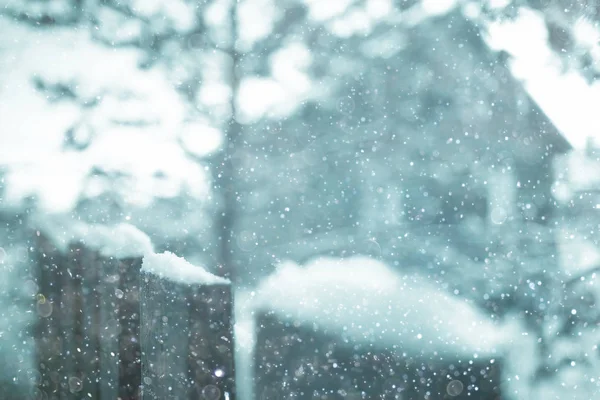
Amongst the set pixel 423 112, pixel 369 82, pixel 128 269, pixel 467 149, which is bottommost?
pixel 128 269

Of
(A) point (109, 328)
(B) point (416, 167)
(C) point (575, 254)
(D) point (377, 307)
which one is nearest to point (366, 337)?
(D) point (377, 307)

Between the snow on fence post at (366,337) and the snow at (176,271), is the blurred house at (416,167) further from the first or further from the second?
the snow at (176,271)

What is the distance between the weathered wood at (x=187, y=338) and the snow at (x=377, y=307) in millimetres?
1680

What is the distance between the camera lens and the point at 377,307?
3057mm

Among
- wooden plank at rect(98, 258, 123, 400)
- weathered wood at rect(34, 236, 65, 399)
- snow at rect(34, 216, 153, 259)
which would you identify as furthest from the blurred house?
wooden plank at rect(98, 258, 123, 400)

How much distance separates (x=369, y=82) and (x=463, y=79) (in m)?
→ 0.60

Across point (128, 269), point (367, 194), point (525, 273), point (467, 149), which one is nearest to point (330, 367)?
point (367, 194)

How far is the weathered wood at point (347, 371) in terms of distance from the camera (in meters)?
2.76

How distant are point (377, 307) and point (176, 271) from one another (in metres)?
2.01

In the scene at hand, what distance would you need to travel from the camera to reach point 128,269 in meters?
1.40

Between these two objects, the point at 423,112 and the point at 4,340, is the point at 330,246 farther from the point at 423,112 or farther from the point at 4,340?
the point at 4,340

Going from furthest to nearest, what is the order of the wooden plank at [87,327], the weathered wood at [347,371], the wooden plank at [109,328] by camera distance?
the weathered wood at [347,371], the wooden plank at [87,327], the wooden plank at [109,328]

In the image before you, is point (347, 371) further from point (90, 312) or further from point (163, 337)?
point (163, 337)

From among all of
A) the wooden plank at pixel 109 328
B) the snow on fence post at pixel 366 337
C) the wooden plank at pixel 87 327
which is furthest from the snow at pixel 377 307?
the wooden plank at pixel 109 328
